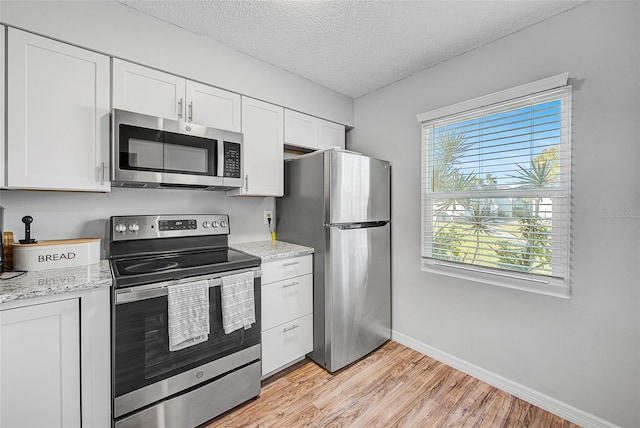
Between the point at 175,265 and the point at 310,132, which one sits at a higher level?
the point at 310,132

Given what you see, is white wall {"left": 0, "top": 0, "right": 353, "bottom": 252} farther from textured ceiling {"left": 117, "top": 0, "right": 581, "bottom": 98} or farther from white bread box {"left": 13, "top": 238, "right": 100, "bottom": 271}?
white bread box {"left": 13, "top": 238, "right": 100, "bottom": 271}

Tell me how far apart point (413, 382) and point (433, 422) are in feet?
1.25

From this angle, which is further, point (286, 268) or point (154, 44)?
point (286, 268)

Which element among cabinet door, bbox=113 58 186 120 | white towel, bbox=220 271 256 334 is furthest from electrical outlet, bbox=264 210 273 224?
cabinet door, bbox=113 58 186 120

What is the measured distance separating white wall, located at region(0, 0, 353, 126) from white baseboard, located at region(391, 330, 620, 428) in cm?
242

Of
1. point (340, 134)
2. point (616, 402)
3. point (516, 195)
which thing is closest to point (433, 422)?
point (616, 402)

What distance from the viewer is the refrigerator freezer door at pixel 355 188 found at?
2.13 metres

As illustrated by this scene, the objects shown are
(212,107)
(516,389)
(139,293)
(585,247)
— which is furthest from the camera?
(212,107)

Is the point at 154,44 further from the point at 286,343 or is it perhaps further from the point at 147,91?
the point at 286,343

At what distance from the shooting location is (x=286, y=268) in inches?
82.8

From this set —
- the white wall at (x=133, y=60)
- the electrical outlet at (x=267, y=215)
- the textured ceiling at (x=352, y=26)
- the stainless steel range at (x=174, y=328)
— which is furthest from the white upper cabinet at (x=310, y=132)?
the stainless steel range at (x=174, y=328)

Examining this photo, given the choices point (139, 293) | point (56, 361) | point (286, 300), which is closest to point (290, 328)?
point (286, 300)

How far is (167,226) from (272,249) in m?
0.78

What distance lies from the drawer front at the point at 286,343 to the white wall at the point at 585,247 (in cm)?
120
